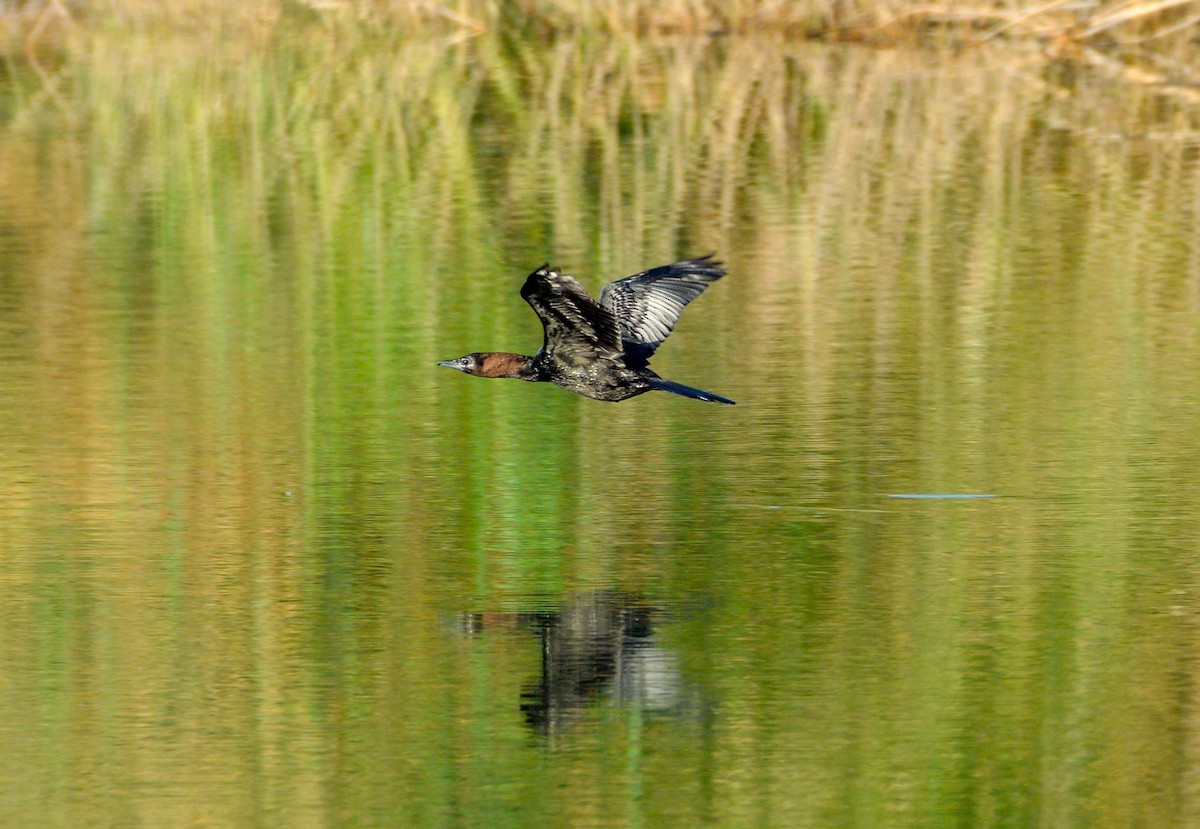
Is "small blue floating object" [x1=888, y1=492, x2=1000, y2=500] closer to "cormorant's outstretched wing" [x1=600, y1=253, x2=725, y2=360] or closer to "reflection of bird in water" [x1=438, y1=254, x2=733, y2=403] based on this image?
"reflection of bird in water" [x1=438, y1=254, x2=733, y2=403]

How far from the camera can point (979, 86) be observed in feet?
61.8

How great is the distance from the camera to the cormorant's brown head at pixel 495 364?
317 inches

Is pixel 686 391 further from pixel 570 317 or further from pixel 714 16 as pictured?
pixel 714 16

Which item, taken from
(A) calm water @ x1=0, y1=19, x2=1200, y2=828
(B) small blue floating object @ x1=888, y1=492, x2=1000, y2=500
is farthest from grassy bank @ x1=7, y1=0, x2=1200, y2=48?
(B) small blue floating object @ x1=888, y1=492, x2=1000, y2=500

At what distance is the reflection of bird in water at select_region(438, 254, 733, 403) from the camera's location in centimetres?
760

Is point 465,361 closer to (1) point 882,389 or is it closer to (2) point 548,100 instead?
(1) point 882,389

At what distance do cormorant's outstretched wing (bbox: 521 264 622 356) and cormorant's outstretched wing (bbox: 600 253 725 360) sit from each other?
334 mm

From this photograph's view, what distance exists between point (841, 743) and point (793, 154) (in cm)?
1060

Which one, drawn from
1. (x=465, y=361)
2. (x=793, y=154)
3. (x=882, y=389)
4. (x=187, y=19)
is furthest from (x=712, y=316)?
(x=187, y=19)

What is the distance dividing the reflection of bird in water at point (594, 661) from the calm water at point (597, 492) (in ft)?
0.06

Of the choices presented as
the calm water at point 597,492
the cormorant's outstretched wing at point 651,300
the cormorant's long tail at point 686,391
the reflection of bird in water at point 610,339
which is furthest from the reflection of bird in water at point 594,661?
the cormorant's outstretched wing at point 651,300

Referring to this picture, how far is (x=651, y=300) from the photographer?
8.17 m

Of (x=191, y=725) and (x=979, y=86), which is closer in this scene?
(x=191, y=725)

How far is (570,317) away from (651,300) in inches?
25.8
